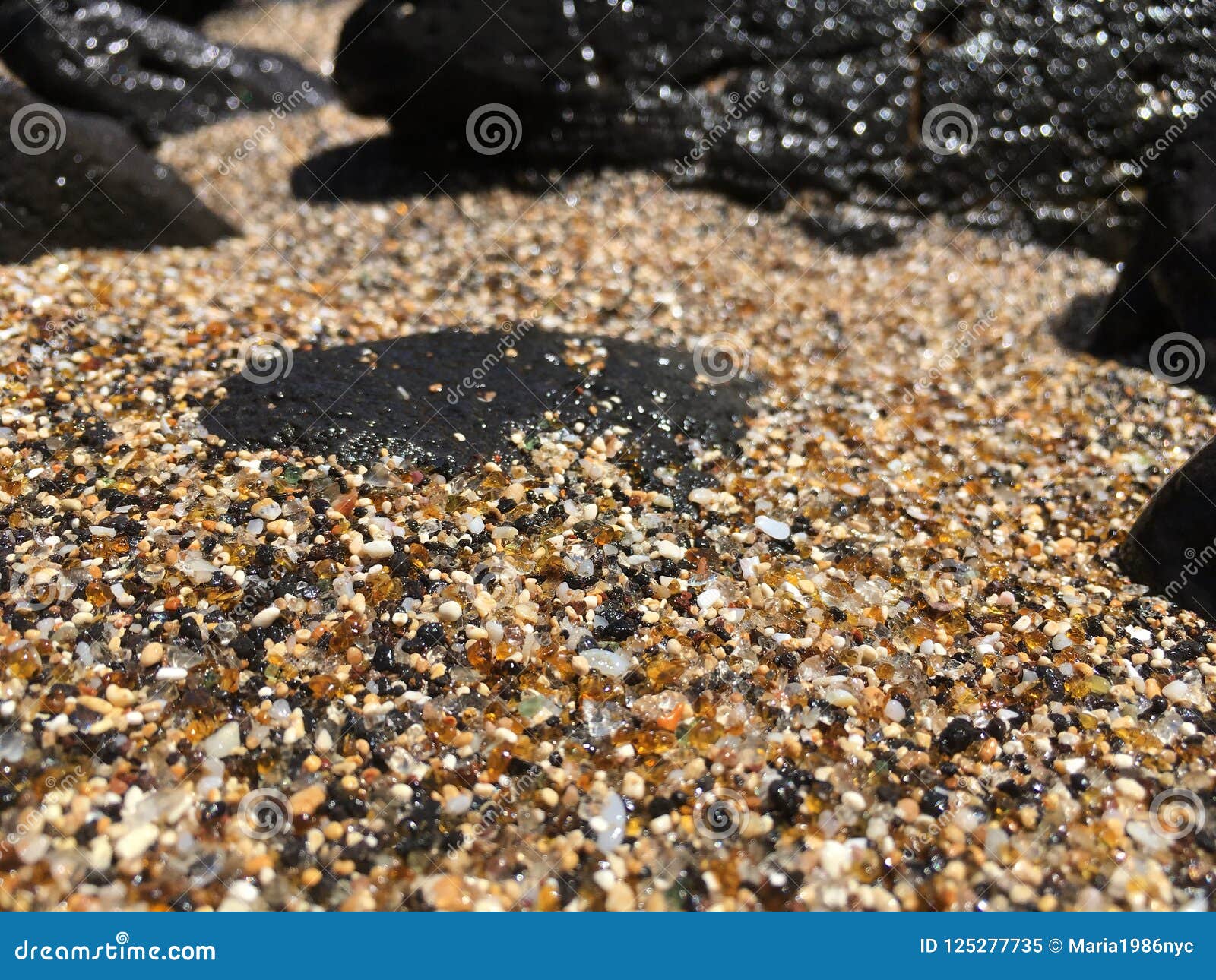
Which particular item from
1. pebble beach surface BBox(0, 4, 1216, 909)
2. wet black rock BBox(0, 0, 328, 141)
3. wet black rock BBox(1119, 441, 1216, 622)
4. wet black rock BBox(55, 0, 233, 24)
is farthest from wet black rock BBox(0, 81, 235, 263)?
wet black rock BBox(55, 0, 233, 24)

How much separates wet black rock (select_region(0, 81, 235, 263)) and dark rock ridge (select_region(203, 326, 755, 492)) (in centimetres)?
240

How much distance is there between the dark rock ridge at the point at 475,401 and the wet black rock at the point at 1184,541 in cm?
203

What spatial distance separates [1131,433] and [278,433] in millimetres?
4724

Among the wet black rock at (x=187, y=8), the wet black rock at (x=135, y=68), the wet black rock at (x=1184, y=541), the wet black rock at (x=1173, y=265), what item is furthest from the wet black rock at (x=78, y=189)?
the wet black rock at (x=187, y=8)

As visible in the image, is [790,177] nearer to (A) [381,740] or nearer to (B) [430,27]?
(B) [430,27]

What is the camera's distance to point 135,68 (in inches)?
360

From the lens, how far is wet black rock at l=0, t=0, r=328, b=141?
334 inches

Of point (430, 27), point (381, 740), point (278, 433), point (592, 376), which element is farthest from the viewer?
point (430, 27)

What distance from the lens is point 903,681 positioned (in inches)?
140

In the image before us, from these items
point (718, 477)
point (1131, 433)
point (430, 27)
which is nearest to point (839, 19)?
point (430, 27)

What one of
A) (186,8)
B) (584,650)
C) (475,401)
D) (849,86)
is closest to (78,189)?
(475,401)

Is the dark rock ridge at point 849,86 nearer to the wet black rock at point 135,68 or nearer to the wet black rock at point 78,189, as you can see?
the wet black rock at point 78,189

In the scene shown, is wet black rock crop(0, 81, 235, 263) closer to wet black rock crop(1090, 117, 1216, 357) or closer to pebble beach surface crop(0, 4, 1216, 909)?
pebble beach surface crop(0, 4, 1216, 909)

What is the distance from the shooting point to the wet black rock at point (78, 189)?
19.7ft
